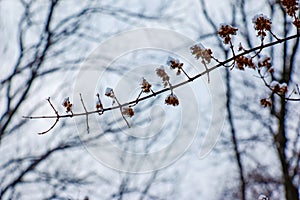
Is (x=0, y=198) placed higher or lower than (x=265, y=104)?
lower

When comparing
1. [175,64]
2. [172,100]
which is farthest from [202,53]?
[172,100]

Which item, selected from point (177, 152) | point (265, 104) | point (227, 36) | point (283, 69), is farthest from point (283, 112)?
point (227, 36)

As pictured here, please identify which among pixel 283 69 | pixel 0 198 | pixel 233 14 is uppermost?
pixel 233 14

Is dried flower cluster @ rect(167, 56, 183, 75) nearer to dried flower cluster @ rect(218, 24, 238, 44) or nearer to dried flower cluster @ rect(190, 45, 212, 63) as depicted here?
dried flower cluster @ rect(190, 45, 212, 63)

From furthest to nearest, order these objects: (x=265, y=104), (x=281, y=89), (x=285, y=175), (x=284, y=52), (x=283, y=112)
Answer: (x=284, y=52), (x=283, y=112), (x=285, y=175), (x=265, y=104), (x=281, y=89)

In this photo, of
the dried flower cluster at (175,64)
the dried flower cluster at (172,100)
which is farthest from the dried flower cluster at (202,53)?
the dried flower cluster at (172,100)

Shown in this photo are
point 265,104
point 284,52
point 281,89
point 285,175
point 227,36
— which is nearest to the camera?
point 227,36

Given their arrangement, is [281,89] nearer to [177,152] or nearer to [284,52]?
[177,152]

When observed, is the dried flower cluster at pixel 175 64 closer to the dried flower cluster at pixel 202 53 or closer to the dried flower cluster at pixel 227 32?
the dried flower cluster at pixel 202 53
